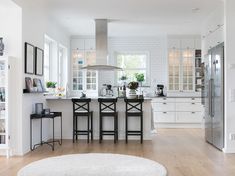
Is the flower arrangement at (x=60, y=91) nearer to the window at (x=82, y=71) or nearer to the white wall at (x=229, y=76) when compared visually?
the window at (x=82, y=71)

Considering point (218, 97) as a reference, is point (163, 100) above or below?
below

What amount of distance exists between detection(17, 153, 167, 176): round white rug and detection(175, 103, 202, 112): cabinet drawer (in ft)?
22.2

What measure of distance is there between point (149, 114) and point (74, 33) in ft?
14.3

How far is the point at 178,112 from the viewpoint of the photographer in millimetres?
9953

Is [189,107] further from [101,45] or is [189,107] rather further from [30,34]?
[30,34]

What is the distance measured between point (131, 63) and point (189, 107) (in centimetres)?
248

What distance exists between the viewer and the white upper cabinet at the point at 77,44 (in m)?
10.8

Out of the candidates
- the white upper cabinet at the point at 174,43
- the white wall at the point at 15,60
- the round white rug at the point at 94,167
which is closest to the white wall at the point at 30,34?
the white wall at the point at 15,60

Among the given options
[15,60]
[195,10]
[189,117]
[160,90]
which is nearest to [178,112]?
[189,117]

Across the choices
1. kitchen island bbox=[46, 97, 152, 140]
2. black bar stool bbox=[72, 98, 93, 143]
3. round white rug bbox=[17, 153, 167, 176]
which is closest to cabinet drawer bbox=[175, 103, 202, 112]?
kitchen island bbox=[46, 97, 152, 140]

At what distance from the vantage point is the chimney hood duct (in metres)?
8.33

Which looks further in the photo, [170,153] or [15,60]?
[170,153]

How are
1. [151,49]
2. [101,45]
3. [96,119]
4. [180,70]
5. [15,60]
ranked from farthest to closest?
[151,49] < [180,70] < [101,45] < [96,119] < [15,60]

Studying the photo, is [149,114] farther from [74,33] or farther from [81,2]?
[74,33]
